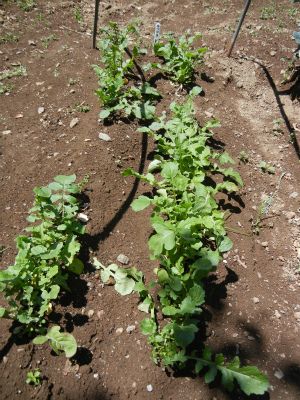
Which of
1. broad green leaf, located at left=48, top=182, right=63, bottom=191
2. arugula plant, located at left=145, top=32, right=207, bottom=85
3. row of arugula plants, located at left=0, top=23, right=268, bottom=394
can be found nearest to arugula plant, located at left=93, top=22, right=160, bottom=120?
arugula plant, located at left=145, top=32, right=207, bottom=85

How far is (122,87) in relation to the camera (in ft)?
13.1

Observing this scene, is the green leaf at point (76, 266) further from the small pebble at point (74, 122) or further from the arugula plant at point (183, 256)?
the small pebble at point (74, 122)

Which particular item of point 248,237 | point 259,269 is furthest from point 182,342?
point 248,237

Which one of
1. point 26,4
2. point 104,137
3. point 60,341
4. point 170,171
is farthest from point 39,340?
point 26,4

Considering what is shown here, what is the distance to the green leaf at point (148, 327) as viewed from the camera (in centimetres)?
224

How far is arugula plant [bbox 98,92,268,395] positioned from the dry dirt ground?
0.45 feet

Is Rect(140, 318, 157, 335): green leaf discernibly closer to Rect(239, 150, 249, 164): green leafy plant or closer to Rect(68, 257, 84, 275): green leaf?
Rect(68, 257, 84, 275): green leaf

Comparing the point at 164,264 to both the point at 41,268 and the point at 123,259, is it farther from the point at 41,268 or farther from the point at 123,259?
the point at 41,268

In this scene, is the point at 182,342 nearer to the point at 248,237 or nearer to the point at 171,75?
the point at 248,237

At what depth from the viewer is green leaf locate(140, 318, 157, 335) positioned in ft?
7.34

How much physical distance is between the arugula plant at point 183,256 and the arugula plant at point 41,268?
312 mm

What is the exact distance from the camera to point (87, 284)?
103 inches

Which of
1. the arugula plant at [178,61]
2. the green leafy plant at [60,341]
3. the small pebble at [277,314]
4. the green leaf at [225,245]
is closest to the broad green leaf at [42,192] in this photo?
the green leafy plant at [60,341]

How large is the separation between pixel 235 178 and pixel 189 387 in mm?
1743
